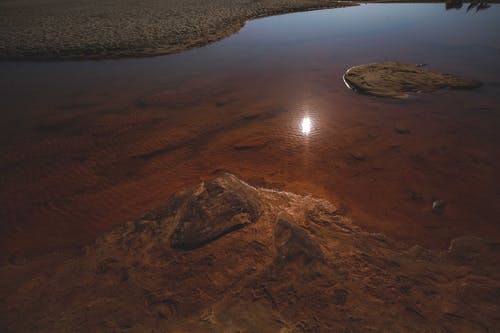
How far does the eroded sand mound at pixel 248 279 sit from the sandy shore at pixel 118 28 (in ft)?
31.5

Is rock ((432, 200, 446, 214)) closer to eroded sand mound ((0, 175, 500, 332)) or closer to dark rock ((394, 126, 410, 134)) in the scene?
eroded sand mound ((0, 175, 500, 332))

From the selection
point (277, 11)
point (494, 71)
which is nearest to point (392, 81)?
point (494, 71)

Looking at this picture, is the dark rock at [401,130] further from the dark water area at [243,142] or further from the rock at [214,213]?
the rock at [214,213]

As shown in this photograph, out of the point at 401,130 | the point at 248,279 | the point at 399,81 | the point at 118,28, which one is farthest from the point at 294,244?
the point at 118,28

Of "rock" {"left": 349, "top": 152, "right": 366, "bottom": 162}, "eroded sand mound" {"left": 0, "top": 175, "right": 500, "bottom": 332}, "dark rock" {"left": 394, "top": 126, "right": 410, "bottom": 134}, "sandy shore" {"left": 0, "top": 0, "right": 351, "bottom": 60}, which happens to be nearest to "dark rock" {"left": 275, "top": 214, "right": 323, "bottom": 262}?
"eroded sand mound" {"left": 0, "top": 175, "right": 500, "bottom": 332}

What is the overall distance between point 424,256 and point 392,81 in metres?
5.77

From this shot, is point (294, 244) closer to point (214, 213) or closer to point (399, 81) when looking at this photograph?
point (214, 213)

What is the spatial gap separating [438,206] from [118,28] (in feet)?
53.8

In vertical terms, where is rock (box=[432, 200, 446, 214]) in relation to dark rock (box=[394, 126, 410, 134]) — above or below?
below

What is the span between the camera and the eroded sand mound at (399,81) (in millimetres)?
6570

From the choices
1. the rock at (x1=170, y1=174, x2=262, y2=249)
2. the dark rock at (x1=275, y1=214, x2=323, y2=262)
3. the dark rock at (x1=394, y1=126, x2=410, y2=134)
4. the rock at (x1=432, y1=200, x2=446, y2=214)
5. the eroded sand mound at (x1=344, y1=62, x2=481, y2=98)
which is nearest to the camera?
the dark rock at (x1=275, y1=214, x2=323, y2=262)

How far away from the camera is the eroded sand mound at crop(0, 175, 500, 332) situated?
83.7 inches

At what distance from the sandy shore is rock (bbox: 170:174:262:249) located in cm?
928

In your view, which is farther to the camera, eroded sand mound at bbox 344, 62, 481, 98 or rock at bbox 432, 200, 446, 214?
eroded sand mound at bbox 344, 62, 481, 98
